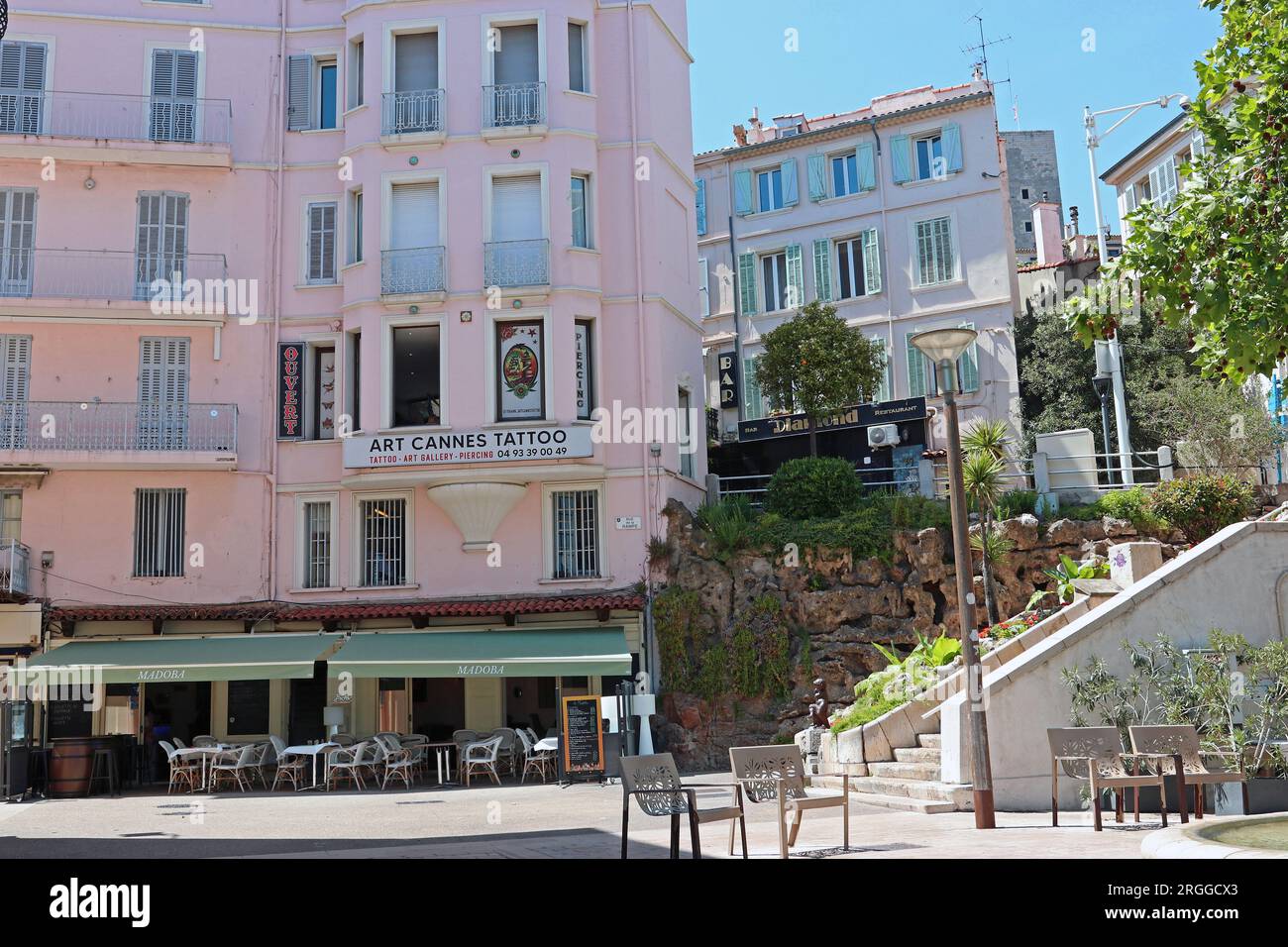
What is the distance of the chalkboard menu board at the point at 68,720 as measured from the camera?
25.7m

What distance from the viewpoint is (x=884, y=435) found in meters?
32.1

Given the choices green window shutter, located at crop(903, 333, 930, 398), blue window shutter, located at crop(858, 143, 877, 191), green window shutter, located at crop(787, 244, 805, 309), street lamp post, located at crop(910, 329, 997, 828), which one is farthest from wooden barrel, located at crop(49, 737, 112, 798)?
blue window shutter, located at crop(858, 143, 877, 191)

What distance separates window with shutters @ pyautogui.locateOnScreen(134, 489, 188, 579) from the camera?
2725cm

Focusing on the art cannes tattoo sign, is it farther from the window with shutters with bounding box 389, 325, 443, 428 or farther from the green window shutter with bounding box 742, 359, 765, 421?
the green window shutter with bounding box 742, 359, 765, 421

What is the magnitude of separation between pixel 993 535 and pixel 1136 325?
14.5 metres

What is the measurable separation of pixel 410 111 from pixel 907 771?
1868 centimetres

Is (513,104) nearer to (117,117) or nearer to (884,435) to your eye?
(117,117)

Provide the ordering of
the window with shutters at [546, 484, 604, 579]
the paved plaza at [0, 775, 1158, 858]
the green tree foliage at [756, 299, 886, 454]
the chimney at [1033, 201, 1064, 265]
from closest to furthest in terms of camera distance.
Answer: the paved plaza at [0, 775, 1158, 858], the window with shutters at [546, 484, 604, 579], the green tree foliage at [756, 299, 886, 454], the chimney at [1033, 201, 1064, 265]

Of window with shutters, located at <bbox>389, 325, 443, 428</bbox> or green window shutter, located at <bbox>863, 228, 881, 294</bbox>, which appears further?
green window shutter, located at <bbox>863, 228, 881, 294</bbox>

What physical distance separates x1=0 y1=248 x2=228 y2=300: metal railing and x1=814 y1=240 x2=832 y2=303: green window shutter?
19176 mm

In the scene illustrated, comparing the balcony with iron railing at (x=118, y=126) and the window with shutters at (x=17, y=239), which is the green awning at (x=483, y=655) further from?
the balcony with iron railing at (x=118, y=126)
